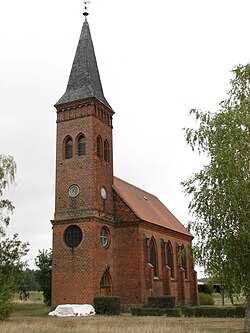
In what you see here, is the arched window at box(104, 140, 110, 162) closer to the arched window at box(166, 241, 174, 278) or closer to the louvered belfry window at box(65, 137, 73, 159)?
the louvered belfry window at box(65, 137, 73, 159)

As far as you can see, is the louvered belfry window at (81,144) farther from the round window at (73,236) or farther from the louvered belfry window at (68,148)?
the round window at (73,236)

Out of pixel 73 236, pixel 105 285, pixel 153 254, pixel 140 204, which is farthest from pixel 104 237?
pixel 140 204

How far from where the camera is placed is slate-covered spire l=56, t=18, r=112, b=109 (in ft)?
116

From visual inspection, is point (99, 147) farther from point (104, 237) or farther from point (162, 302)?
point (162, 302)

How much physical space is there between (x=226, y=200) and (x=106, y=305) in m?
15.0

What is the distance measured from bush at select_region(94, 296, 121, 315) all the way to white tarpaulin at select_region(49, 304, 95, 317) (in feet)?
1.95

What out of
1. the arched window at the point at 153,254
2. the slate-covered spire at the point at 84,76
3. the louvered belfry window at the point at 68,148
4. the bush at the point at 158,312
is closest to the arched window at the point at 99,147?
the louvered belfry window at the point at 68,148

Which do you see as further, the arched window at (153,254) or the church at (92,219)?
the arched window at (153,254)

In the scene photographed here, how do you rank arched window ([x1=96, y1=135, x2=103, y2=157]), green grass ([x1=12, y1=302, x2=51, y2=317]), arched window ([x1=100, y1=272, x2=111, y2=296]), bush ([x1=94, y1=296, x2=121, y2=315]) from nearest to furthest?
bush ([x1=94, y1=296, x2=121, y2=315])
green grass ([x1=12, y1=302, x2=51, y2=317])
arched window ([x1=100, y1=272, x2=111, y2=296])
arched window ([x1=96, y1=135, x2=103, y2=157])

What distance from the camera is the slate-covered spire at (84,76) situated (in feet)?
116

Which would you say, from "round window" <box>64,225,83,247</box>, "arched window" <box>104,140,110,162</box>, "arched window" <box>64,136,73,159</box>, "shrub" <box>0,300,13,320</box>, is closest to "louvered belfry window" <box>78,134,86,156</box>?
"arched window" <box>64,136,73,159</box>

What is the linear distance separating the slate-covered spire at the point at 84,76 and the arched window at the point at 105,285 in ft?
45.7

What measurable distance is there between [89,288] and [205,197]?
15.2 m

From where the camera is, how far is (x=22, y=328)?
56.2 feet
